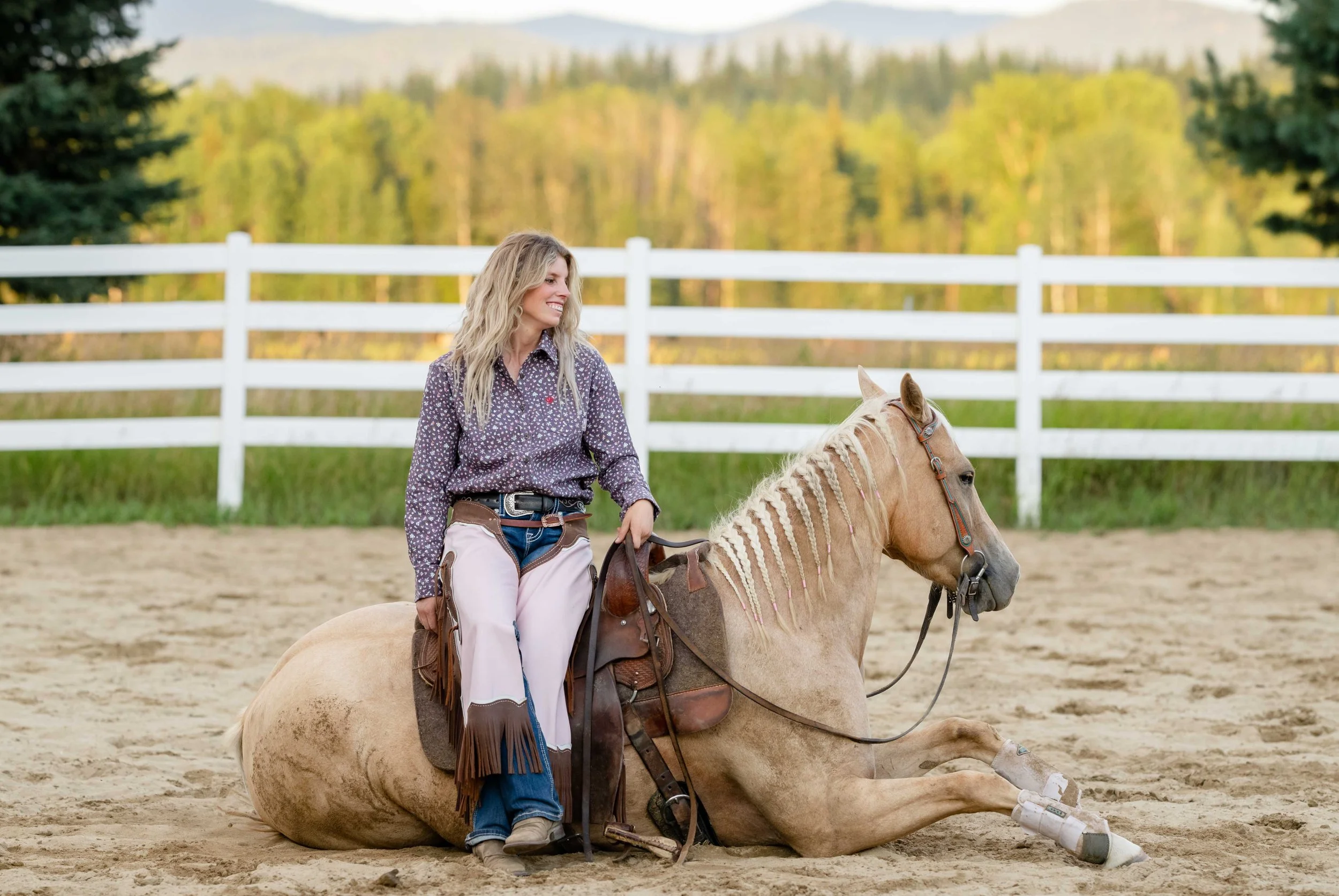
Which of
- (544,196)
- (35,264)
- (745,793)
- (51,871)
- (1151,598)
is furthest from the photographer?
(544,196)

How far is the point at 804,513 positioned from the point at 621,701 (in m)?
0.70

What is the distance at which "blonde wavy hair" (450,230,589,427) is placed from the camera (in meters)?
3.48

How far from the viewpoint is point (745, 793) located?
3.44 meters

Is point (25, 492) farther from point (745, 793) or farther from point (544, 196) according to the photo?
point (544, 196)

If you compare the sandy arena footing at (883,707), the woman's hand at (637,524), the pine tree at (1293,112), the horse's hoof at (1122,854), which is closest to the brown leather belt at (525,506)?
the woman's hand at (637,524)

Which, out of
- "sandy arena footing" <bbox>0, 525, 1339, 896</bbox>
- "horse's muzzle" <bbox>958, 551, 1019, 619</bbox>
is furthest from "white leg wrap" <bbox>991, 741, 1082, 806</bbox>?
"horse's muzzle" <bbox>958, 551, 1019, 619</bbox>

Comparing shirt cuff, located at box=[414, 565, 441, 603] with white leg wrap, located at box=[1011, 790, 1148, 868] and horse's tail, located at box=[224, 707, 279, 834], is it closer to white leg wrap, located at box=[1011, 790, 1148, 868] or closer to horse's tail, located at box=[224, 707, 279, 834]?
horse's tail, located at box=[224, 707, 279, 834]

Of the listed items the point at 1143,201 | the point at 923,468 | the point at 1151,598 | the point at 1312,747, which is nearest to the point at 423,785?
the point at 923,468

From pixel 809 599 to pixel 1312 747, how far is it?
210cm

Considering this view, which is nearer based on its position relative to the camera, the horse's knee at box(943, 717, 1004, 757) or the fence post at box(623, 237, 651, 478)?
the horse's knee at box(943, 717, 1004, 757)

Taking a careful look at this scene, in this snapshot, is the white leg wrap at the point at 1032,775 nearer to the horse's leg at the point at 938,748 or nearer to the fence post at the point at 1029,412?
the horse's leg at the point at 938,748

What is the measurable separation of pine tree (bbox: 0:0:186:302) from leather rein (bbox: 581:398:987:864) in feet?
30.9

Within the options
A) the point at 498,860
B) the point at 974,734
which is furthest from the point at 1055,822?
the point at 498,860

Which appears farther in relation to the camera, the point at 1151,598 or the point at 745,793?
the point at 1151,598
